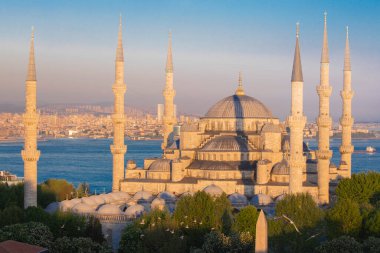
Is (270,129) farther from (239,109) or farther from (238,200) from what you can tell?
(238,200)

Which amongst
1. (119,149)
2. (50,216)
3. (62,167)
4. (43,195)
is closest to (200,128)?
(119,149)

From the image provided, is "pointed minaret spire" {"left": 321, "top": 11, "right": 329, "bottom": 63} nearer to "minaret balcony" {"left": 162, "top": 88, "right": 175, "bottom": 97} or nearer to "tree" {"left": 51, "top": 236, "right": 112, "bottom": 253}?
"minaret balcony" {"left": 162, "top": 88, "right": 175, "bottom": 97}

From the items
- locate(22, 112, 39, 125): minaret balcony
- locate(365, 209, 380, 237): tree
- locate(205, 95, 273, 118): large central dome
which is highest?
locate(205, 95, 273, 118): large central dome

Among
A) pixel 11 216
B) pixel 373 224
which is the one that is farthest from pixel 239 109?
pixel 373 224

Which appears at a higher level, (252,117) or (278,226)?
(252,117)

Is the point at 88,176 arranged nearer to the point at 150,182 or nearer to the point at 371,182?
the point at 150,182

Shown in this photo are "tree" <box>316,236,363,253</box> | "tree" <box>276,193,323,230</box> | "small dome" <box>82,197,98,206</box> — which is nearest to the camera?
"tree" <box>316,236,363,253</box>

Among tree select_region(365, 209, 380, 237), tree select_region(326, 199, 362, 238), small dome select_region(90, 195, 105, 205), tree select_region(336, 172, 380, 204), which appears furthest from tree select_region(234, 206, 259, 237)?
small dome select_region(90, 195, 105, 205)
